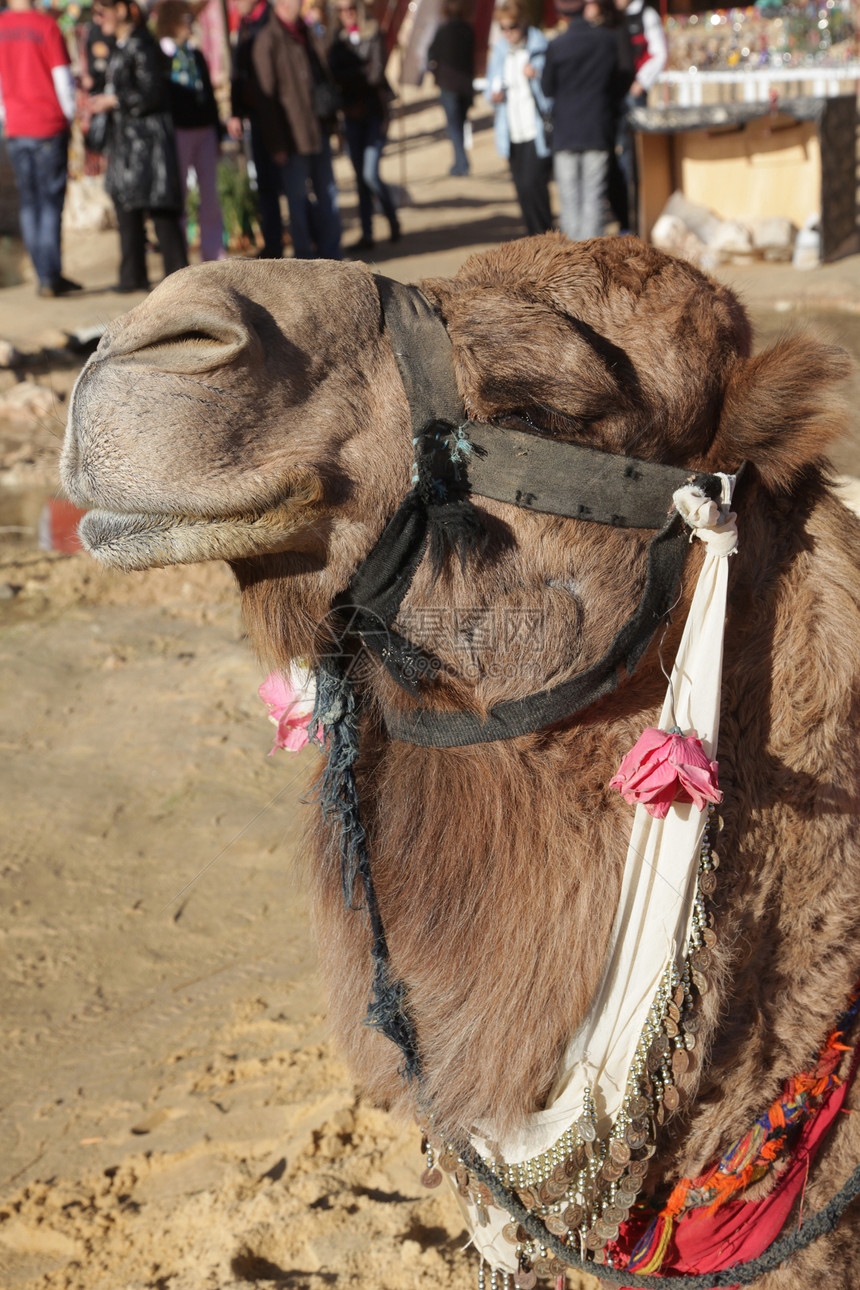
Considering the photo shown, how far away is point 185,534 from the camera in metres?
1.46

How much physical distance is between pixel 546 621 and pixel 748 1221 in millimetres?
1014

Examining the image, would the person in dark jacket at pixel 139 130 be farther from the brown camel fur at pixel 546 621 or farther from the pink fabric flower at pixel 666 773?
the pink fabric flower at pixel 666 773

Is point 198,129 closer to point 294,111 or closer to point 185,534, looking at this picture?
point 294,111

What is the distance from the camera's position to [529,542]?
1.58 meters

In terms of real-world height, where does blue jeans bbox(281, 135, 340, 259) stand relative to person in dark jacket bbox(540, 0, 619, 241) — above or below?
below

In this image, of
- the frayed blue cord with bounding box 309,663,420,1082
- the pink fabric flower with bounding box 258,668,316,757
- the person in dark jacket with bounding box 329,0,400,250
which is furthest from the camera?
the person in dark jacket with bounding box 329,0,400,250

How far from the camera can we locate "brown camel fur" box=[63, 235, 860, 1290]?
148 centimetres

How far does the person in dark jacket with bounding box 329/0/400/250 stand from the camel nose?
38.3 feet

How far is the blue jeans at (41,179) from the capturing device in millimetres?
10430

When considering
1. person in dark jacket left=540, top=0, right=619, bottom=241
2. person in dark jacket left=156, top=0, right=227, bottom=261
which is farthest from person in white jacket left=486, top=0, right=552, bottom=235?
person in dark jacket left=156, top=0, right=227, bottom=261

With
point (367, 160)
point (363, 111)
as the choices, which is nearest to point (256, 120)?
point (363, 111)

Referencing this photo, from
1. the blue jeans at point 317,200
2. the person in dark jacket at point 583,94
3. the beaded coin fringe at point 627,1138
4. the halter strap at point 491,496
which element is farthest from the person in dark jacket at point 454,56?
the beaded coin fringe at point 627,1138

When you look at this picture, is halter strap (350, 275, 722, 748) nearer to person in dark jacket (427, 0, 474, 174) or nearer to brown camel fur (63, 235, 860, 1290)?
brown camel fur (63, 235, 860, 1290)

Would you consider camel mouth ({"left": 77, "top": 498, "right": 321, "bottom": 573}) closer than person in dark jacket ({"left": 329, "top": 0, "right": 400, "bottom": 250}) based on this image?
Yes
